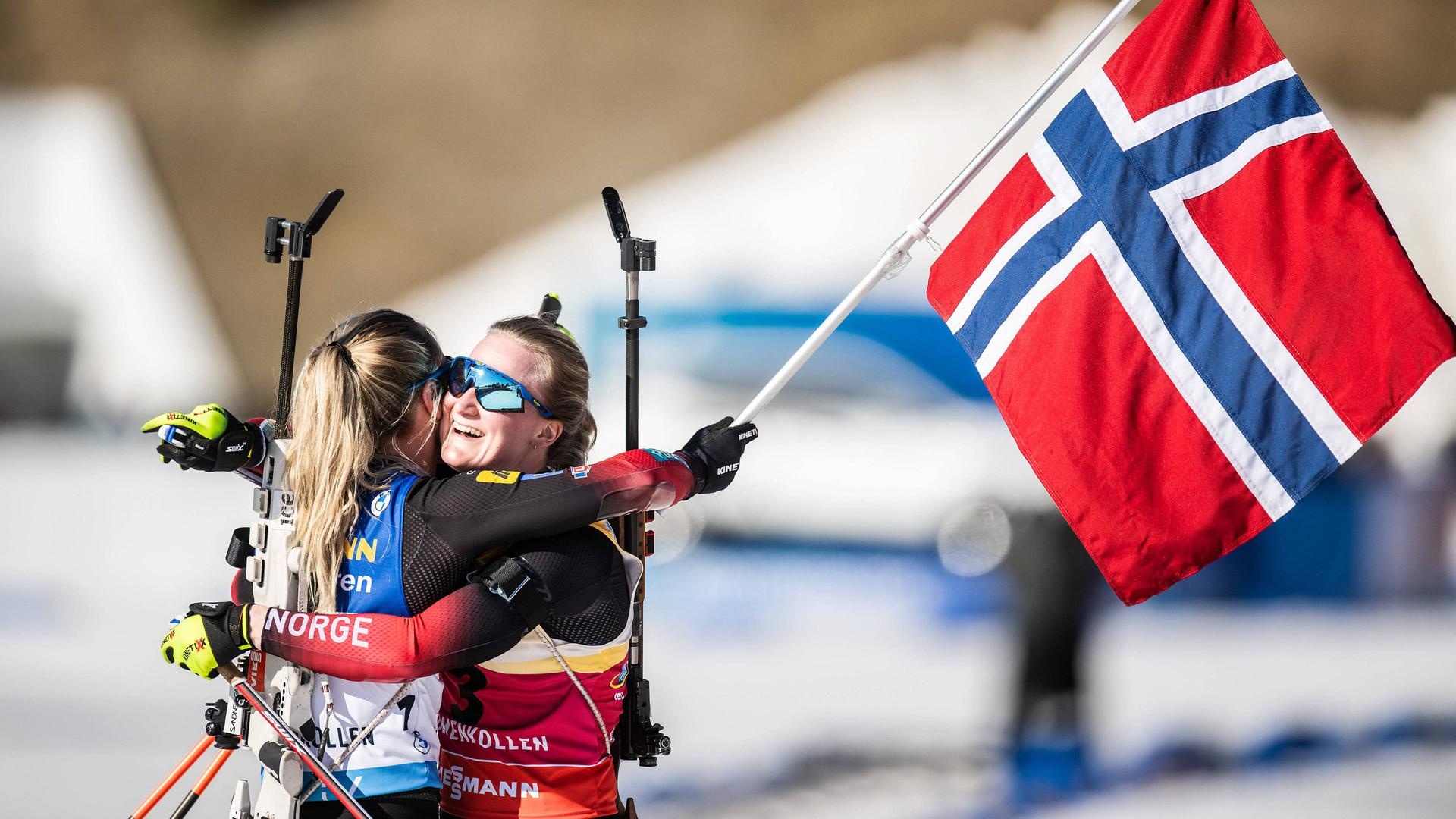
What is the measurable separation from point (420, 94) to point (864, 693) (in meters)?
2.32

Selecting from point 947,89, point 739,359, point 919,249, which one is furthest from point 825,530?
point 947,89

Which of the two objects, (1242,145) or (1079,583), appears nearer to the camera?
(1242,145)

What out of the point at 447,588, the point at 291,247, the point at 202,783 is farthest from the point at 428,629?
the point at 291,247

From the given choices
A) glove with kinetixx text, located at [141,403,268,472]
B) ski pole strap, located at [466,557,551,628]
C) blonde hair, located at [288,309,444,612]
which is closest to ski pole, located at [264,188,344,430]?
glove with kinetixx text, located at [141,403,268,472]

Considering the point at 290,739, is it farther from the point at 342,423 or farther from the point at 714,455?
the point at 714,455

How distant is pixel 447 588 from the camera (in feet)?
5.37

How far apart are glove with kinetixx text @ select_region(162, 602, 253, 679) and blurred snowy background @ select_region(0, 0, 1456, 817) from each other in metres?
1.94

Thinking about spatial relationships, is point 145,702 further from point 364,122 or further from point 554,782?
point 554,782

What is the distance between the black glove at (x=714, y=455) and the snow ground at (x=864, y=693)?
1559 mm

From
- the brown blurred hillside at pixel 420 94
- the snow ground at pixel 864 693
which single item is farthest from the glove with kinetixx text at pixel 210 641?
the brown blurred hillside at pixel 420 94

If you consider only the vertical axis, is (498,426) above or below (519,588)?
above

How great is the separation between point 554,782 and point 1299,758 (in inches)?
110

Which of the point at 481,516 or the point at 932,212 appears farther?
the point at 932,212

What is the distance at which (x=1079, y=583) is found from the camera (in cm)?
349
